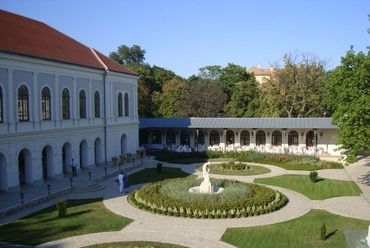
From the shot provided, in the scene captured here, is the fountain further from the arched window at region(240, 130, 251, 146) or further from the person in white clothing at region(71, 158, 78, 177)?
the arched window at region(240, 130, 251, 146)

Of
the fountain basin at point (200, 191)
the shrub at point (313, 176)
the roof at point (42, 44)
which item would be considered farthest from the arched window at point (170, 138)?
the fountain basin at point (200, 191)

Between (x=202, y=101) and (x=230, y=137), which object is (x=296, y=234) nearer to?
(x=230, y=137)

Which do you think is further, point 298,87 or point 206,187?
point 298,87

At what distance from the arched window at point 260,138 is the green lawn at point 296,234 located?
2810 centimetres

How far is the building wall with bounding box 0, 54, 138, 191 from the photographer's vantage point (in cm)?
2545

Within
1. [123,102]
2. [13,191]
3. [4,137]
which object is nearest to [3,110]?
[4,137]

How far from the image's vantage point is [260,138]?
48.5 m

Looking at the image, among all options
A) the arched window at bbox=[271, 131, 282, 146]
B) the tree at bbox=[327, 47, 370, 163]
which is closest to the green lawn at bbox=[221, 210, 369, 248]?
the tree at bbox=[327, 47, 370, 163]

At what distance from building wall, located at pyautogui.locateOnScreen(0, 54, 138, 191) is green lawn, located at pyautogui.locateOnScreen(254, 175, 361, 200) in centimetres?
1551

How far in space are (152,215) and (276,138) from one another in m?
30.2

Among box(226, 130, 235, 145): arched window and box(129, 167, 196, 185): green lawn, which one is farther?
box(226, 130, 235, 145): arched window

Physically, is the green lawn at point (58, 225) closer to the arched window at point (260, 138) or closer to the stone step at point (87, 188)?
the stone step at point (87, 188)

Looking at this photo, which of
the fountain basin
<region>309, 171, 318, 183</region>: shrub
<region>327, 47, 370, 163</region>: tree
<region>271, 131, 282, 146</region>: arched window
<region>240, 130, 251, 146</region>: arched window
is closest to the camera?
<region>327, 47, 370, 163</region>: tree

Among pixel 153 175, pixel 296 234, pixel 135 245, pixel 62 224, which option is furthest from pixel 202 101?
pixel 135 245
